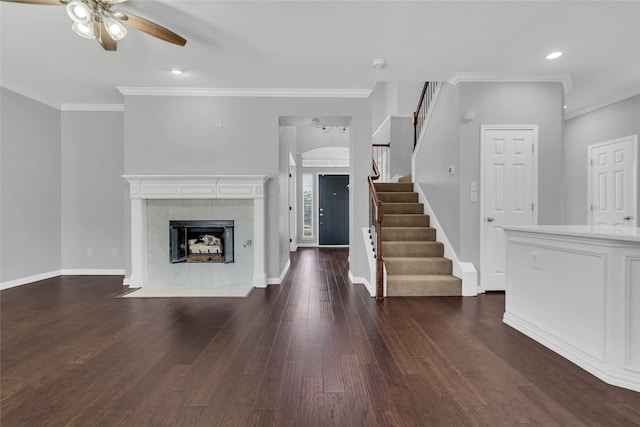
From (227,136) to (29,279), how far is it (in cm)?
343

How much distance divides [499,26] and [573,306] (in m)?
2.39

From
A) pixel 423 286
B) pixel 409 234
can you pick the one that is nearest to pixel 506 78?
pixel 409 234

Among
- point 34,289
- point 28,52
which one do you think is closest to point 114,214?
point 34,289

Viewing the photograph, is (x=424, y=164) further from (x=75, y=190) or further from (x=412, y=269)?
(x=75, y=190)

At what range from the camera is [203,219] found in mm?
3938

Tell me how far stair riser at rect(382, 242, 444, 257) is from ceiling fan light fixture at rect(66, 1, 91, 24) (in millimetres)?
3628

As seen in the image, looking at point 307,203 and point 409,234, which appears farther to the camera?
point 307,203

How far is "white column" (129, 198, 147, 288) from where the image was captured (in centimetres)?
Answer: 374

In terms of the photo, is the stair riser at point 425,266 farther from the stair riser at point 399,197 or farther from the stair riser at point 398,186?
the stair riser at point 398,186

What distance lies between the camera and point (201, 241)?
4.01 meters

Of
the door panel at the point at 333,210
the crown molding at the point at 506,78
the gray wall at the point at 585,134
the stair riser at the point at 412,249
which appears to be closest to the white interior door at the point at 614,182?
the gray wall at the point at 585,134

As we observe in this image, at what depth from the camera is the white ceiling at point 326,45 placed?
234cm

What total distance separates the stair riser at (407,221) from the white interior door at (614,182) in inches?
105

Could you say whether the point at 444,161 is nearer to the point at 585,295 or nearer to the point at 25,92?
the point at 585,295
